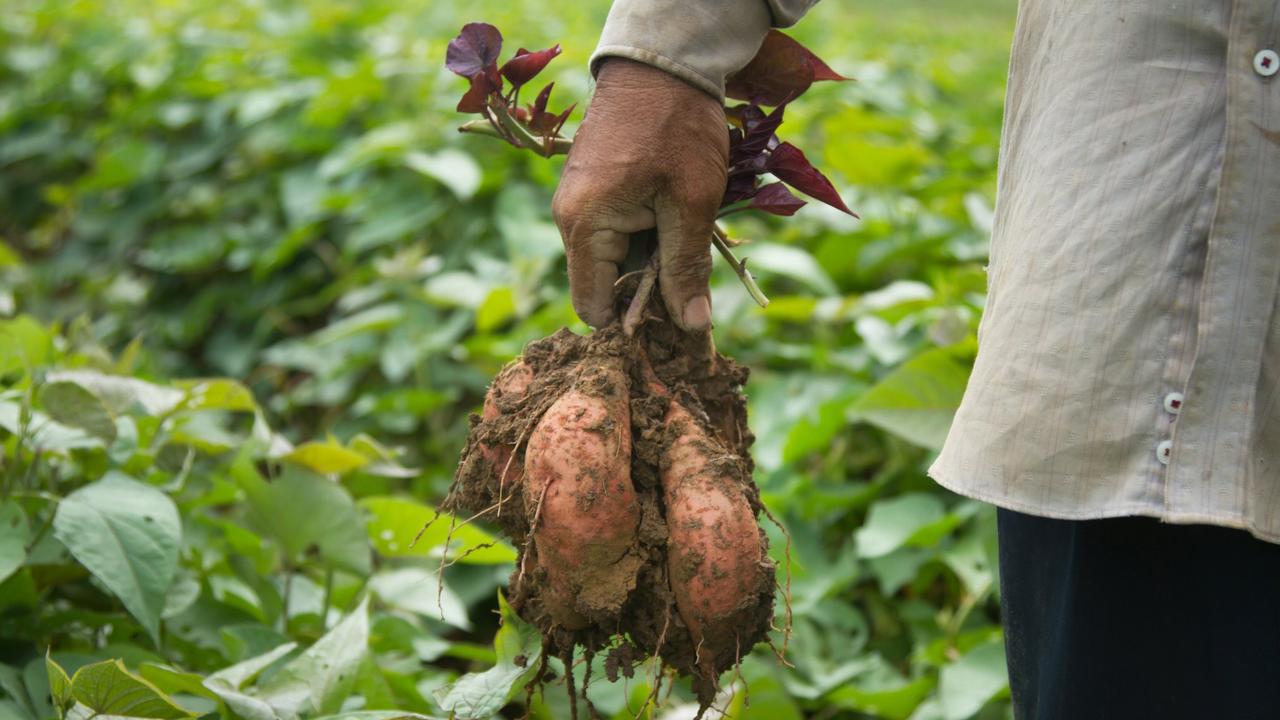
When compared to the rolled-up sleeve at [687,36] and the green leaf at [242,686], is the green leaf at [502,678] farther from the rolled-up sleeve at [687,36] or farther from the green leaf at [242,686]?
the rolled-up sleeve at [687,36]

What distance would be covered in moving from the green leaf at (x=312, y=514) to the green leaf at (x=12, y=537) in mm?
369

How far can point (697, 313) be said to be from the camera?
1.48 meters

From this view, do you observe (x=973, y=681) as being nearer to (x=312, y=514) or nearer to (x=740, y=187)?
(x=740, y=187)

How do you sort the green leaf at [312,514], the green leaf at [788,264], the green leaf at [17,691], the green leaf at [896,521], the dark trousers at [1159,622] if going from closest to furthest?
the dark trousers at [1159,622] → the green leaf at [17,691] → the green leaf at [312,514] → the green leaf at [896,521] → the green leaf at [788,264]

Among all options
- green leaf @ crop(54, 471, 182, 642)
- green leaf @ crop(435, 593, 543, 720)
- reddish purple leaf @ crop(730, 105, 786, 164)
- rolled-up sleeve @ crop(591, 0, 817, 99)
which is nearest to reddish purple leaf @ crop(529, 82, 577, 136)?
rolled-up sleeve @ crop(591, 0, 817, 99)

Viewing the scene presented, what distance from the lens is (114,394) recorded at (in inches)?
82.8

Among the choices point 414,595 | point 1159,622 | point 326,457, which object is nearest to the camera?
point 1159,622

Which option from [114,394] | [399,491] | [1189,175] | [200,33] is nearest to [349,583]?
[114,394]

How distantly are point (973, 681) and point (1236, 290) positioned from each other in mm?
1237

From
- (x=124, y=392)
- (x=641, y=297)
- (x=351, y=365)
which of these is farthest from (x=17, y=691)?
(x=351, y=365)

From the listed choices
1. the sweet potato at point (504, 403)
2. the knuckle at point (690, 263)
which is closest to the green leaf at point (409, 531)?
the sweet potato at point (504, 403)

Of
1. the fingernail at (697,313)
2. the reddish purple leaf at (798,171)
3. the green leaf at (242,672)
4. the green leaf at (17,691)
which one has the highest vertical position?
the reddish purple leaf at (798,171)

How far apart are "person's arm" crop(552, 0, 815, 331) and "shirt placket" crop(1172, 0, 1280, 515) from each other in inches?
22.1

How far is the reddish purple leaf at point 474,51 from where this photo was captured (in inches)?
59.7
